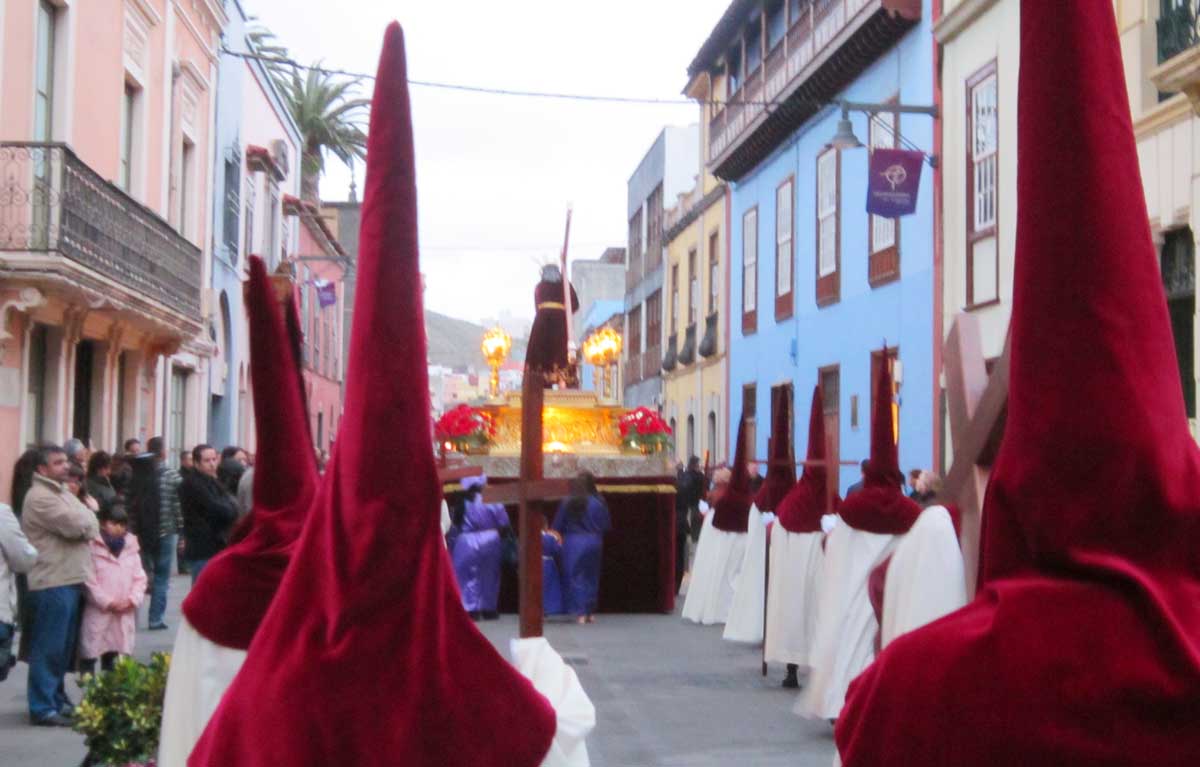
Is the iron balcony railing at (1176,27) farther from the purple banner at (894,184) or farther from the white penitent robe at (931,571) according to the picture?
the white penitent robe at (931,571)

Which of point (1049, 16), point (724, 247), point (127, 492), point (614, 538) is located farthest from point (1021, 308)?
point (724, 247)

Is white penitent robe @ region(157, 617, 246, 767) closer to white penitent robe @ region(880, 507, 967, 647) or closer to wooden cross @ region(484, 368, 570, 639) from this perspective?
wooden cross @ region(484, 368, 570, 639)

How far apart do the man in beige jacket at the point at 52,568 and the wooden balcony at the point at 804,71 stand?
44.9ft

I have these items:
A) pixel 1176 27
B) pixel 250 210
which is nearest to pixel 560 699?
pixel 1176 27

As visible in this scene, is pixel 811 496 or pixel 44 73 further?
pixel 44 73

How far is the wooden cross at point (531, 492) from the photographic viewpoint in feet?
14.7

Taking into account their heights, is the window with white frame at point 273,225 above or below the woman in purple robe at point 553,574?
above

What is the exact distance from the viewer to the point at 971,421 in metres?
3.43

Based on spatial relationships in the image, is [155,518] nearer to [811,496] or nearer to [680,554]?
[811,496]

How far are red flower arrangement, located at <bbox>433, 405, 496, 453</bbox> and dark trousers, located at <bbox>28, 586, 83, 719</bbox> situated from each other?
6850mm

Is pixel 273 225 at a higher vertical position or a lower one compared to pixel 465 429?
higher

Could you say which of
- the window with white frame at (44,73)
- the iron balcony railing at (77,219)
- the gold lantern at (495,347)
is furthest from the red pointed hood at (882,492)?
the window with white frame at (44,73)

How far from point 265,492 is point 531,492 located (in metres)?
0.79

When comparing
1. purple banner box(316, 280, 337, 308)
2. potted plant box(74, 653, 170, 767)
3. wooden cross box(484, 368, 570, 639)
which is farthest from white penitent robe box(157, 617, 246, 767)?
purple banner box(316, 280, 337, 308)
